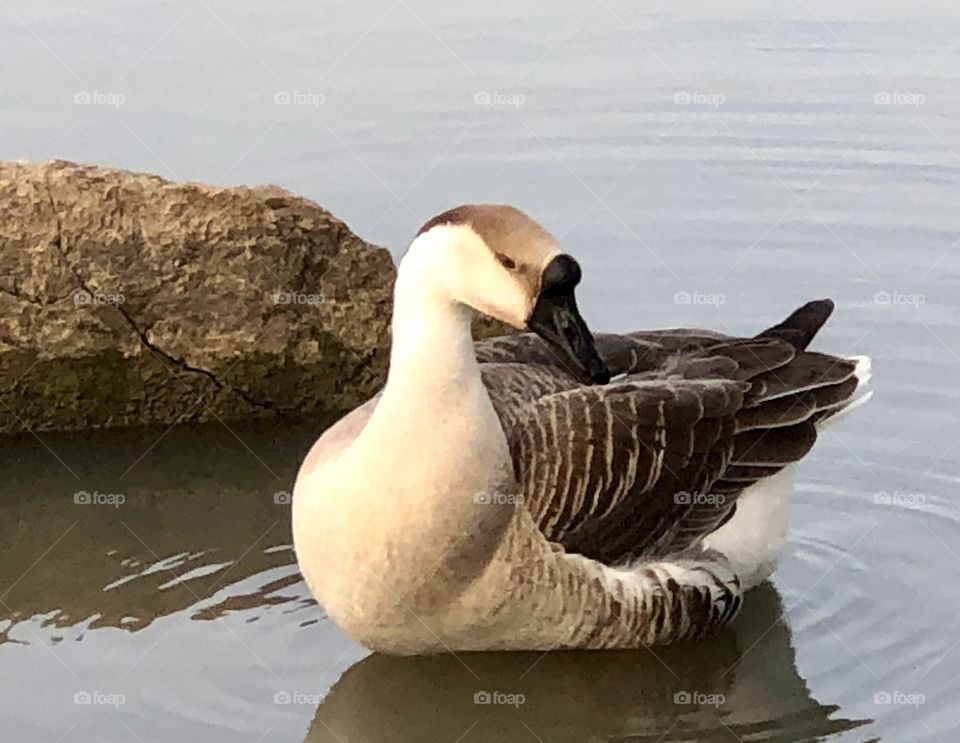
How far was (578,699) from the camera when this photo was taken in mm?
5234

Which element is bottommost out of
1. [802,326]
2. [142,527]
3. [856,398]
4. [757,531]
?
[142,527]

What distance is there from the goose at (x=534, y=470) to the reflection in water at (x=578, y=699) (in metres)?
0.12

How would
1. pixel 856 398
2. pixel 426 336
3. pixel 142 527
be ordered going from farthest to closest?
1. pixel 142 527
2. pixel 856 398
3. pixel 426 336

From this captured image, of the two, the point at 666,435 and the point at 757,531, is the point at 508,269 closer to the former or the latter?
the point at 666,435

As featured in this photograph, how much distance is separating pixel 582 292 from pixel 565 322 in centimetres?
283

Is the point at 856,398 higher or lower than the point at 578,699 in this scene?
higher

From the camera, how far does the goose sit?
191 inches

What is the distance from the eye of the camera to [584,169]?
28.8ft

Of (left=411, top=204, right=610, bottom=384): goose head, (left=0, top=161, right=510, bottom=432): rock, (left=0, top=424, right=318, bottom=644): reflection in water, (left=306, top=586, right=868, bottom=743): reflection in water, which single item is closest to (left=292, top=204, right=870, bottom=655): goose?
(left=411, top=204, right=610, bottom=384): goose head

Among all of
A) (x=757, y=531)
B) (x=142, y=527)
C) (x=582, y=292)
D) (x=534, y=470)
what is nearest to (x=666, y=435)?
(x=534, y=470)

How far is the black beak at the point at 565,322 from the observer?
4.70 metres

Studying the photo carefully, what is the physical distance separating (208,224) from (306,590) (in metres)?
1.60

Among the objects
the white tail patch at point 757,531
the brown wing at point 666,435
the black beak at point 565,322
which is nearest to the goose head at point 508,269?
the black beak at point 565,322

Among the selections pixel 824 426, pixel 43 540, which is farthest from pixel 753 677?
pixel 43 540
